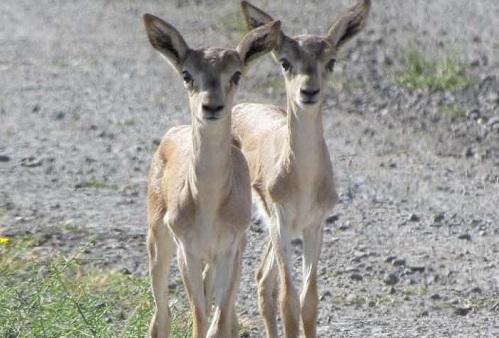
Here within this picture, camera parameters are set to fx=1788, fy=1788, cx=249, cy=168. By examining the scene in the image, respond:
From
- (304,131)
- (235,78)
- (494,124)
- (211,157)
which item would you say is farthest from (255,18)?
(494,124)

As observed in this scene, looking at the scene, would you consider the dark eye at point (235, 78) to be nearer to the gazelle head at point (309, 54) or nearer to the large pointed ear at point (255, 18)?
the gazelle head at point (309, 54)

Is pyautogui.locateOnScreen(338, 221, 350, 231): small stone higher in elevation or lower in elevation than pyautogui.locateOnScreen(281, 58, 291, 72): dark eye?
lower

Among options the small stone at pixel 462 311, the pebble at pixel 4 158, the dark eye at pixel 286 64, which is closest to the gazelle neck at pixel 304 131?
the dark eye at pixel 286 64

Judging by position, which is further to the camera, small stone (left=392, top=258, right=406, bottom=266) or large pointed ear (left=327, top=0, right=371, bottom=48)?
small stone (left=392, top=258, right=406, bottom=266)

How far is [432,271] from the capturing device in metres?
12.3

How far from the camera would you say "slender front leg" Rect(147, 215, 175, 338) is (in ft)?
33.6

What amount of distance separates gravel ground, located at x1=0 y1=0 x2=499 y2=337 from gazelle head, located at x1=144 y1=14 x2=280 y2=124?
216cm

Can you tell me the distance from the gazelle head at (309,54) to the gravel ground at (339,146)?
1.65 metres

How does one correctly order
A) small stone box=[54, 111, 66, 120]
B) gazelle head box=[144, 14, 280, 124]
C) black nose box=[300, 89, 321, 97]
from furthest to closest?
small stone box=[54, 111, 66, 120], black nose box=[300, 89, 321, 97], gazelle head box=[144, 14, 280, 124]

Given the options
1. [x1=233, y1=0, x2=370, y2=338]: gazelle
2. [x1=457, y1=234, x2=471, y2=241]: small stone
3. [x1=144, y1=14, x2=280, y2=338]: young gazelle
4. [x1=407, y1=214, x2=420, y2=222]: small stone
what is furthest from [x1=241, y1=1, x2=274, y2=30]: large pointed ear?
[x1=407, y1=214, x2=420, y2=222]: small stone

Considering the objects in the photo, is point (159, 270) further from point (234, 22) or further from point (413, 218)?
point (234, 22)

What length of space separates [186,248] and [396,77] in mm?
7949

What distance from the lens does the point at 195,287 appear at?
981 cm

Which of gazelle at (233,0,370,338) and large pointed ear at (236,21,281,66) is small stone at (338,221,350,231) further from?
large pointed ear at (236,21,281,66)
